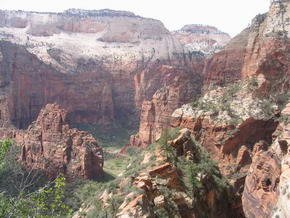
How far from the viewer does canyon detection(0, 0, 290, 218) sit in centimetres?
3105

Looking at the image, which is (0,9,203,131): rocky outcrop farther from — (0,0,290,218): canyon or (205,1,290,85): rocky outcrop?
(205,1,290,85): rocky outcrop

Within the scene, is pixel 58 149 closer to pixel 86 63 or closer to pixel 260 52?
pixel 260 52

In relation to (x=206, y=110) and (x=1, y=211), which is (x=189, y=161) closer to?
(x=206, y=110)

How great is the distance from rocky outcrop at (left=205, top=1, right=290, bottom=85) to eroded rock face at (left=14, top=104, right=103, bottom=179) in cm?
2101

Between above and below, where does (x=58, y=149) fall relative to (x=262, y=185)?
below

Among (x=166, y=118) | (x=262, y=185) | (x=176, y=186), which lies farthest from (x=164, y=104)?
(x=176, y=186)

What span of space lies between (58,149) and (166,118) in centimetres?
2345

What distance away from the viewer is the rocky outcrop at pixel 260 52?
48812 mm

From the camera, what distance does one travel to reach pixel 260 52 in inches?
1994

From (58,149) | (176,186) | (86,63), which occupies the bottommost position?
(58,149)

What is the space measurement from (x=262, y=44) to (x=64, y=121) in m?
32.2

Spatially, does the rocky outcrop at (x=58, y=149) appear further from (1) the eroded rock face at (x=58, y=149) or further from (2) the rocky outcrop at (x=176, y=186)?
(2) the rocky outcrop at (x=176, y=186)

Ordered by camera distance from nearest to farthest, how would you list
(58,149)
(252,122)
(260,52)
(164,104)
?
(252,122) → (260,52) → (58,149) → (164,104)

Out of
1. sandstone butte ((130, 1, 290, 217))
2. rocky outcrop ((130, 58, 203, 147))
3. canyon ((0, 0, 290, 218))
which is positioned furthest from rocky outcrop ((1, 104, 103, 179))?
sandstone butte ((130, 1, 290, 217))
